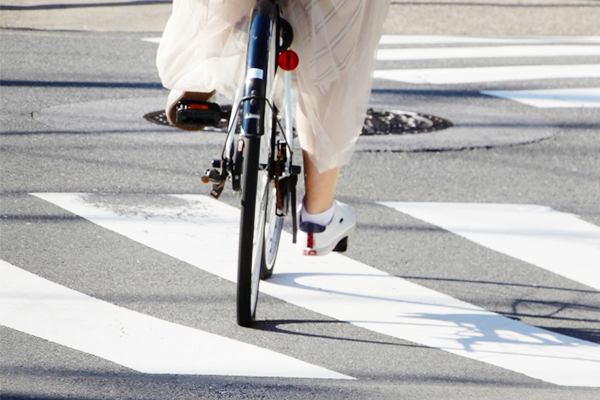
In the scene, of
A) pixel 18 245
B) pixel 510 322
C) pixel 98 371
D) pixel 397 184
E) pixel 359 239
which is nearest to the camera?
pixel 98 371

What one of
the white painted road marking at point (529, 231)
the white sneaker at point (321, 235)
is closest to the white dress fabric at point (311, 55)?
the white sneaker at point (321, 235)

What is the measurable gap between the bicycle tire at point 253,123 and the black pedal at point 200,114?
0.64ft

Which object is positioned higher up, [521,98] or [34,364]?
[521,98]

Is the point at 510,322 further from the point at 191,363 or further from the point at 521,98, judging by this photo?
the point at 521,98

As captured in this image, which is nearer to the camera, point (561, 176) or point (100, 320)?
point (100, 320)

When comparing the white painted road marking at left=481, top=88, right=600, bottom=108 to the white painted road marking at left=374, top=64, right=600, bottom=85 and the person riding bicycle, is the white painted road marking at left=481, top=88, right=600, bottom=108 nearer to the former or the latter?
the white painted road marking at left=374, top=64, right=600, bottom=85

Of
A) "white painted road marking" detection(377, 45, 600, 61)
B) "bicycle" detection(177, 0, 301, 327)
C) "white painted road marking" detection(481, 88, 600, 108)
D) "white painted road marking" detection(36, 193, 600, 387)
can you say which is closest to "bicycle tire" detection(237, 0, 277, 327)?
"bicycle" detection(177, 0, 301, 327)

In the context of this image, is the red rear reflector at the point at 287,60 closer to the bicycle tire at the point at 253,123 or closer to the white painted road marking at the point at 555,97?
the bicycle tire at the point at 253,123

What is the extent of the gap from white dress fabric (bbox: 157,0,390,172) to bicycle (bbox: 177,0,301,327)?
0.29 feet

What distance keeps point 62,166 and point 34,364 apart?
2.52m

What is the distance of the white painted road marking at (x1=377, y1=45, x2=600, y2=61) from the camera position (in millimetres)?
9555

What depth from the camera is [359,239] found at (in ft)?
14.5

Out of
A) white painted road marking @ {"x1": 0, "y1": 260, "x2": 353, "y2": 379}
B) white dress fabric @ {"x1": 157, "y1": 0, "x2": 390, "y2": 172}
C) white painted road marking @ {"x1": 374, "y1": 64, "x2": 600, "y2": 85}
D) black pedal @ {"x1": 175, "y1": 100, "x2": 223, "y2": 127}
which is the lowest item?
white painted road marking @ {"x1": 0, "y1": 260, "x2": 353, "y2": 379}

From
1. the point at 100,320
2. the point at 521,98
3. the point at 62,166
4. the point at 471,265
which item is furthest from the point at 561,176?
the point at 100,320
